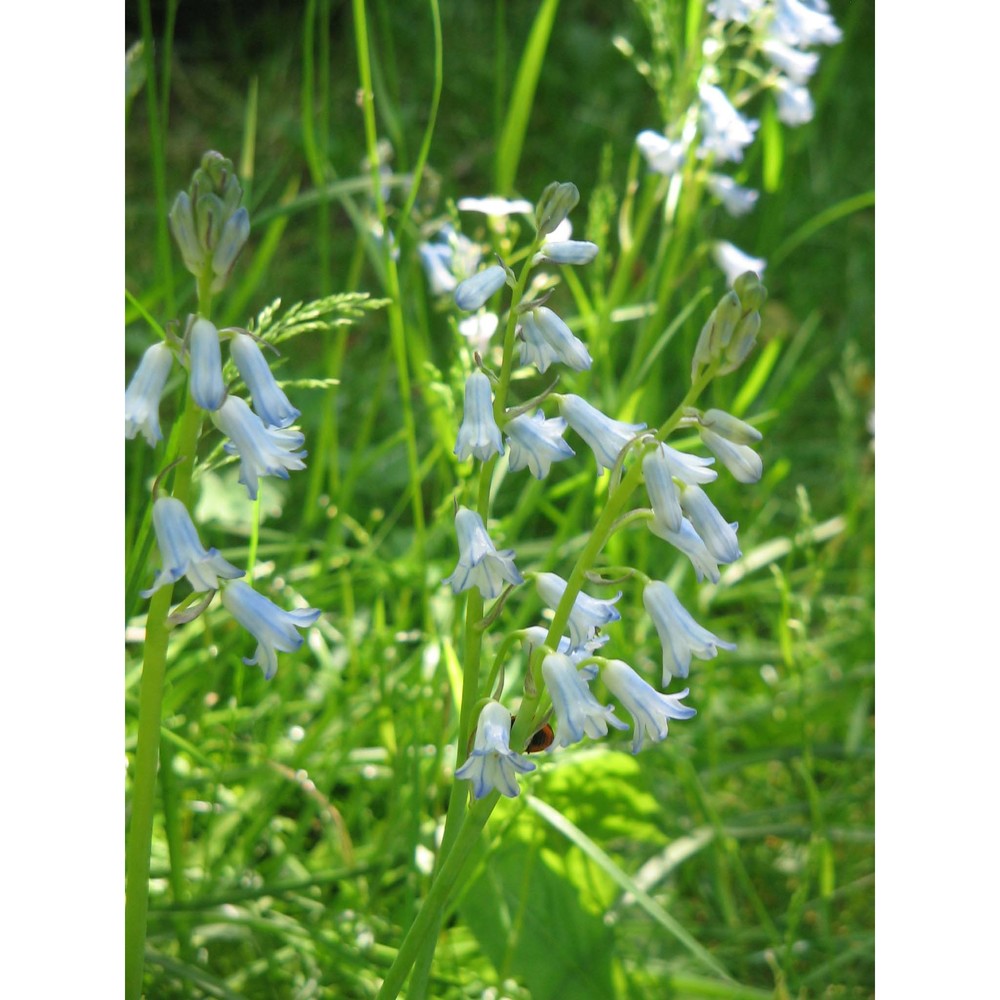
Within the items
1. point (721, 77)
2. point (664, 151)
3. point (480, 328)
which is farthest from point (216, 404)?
point (721, 77)

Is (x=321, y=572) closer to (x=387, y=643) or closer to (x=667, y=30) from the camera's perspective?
(x=387, y=643)

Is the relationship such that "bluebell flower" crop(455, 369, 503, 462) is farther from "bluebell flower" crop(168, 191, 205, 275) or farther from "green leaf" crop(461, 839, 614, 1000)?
"green leaf" crop(461, 839, 614, 1000)

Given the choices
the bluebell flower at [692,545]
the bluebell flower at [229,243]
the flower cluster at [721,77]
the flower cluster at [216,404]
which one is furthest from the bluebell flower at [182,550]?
the flower cluster at [721,77]

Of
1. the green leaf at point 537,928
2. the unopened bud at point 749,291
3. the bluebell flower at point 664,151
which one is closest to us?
the unopened bud at point 749,291

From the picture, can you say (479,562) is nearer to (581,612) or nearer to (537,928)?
(581,612)

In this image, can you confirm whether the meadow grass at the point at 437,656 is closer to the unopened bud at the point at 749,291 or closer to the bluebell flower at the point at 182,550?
the bluebell flower at the point at 182,550
